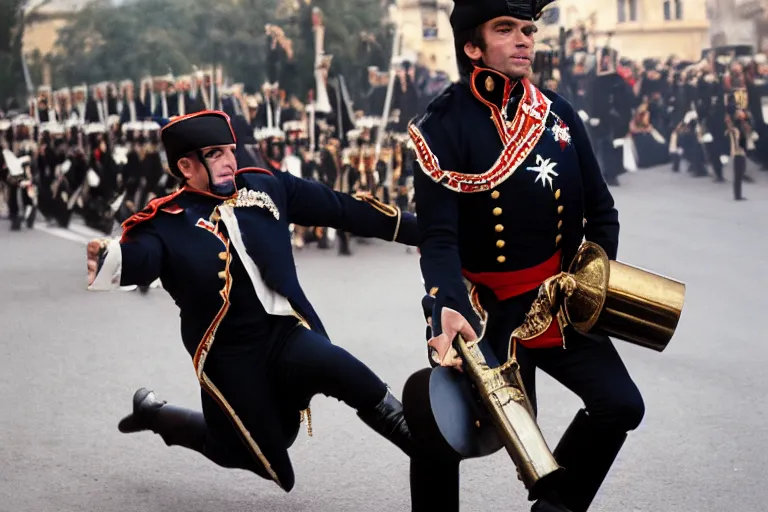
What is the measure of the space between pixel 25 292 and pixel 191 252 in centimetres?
691

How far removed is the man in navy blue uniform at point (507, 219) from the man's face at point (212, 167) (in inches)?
41.8

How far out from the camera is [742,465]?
543 centimetres

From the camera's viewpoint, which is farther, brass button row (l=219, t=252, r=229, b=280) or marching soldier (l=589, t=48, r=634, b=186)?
marching soldier (l=589, t=48, r=634, b=186)

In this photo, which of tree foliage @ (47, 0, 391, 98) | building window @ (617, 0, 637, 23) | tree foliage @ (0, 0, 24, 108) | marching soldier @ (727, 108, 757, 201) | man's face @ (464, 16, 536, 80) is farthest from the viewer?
tree foliage @ (0, 0, 24, 108)

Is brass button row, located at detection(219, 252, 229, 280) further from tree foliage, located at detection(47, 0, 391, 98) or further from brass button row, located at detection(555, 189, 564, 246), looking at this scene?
tree foliage, located at detection(47, 0, 391, 98)

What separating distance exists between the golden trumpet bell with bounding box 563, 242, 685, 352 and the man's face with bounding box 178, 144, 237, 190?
1540 millimetres

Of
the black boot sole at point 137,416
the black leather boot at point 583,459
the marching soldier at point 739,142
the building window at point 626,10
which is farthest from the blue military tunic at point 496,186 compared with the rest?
the building window at point 626,10

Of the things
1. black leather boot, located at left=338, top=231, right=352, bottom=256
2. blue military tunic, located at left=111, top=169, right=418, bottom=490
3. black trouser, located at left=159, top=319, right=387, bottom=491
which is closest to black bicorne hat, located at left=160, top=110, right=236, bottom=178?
blue military tunic, located at left=111, top=169, right=418, bottom=490

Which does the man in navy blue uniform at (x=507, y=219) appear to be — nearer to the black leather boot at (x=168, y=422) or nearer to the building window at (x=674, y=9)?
the black leather boot at (x=168, y=422)

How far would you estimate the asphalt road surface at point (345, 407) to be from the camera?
5.19 metres

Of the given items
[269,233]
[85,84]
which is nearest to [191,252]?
[269,233]

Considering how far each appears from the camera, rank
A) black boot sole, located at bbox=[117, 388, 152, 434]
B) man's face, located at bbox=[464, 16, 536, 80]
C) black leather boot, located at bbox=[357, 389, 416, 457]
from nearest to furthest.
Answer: man's face, located at bbox=[464, 16, 536, 80] → black leather boot, located at bbox=[357, 389, 416, 457] → black boot sole, located at bbox=[117, 388, 152, 434]

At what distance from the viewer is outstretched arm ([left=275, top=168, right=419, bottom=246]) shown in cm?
478

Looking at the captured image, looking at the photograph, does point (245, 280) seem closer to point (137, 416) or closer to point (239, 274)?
point (239, 274)
